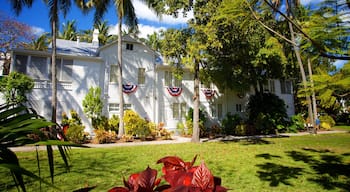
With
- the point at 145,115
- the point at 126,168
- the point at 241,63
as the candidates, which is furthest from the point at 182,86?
the point at 126,168

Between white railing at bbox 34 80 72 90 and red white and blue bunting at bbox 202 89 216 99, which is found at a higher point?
white railing at bbox 34 80 72 90

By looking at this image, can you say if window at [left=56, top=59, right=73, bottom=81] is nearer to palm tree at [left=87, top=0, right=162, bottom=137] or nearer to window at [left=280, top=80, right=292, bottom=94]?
palm tree at [left=87, top=0, right=162, bottom=137]

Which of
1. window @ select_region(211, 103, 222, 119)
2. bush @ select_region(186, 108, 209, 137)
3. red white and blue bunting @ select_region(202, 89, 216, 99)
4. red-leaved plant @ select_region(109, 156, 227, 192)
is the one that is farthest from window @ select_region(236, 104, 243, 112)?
red-leaved plant @ select_region(109, 156, 227, 192)

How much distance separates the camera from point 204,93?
65.6 feet

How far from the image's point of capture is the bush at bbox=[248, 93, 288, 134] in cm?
1838

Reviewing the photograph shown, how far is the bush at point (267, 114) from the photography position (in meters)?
18.4

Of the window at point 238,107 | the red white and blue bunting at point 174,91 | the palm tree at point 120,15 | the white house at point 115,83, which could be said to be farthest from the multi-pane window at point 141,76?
the window at point 238,107

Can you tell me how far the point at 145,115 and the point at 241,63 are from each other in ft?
31.2

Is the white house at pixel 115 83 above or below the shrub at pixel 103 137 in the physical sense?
above

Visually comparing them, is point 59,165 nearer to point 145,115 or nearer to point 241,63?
point 145,115

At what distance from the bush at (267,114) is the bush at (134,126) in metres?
10.7

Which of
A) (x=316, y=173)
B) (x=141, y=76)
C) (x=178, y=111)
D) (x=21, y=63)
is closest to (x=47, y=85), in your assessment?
(x=21, y=63)

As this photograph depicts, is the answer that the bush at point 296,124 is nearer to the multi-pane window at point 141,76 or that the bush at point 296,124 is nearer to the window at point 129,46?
the multi-pane window at point 141,76

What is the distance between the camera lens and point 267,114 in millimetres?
18609
